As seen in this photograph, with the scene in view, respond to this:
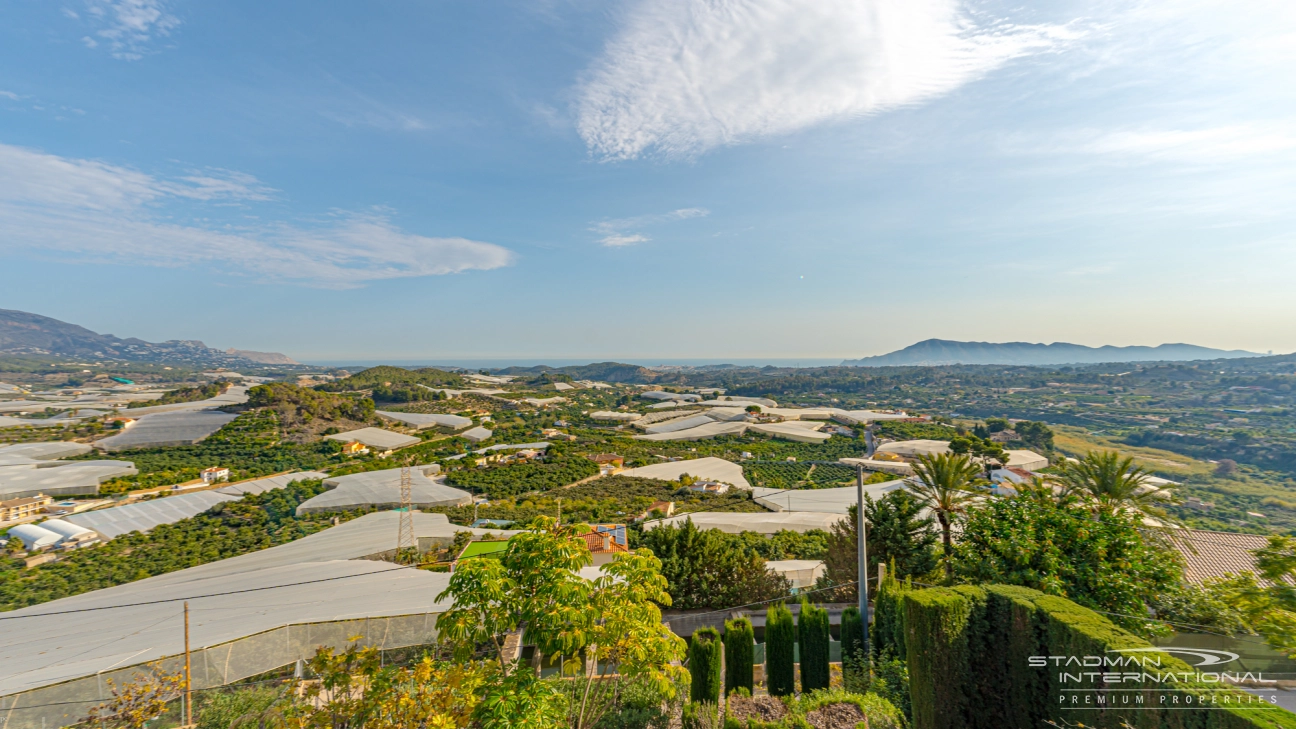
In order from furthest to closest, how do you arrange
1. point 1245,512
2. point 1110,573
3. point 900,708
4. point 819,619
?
point 1245,512 → point 819,619 → point 1110,573 → point 900,708

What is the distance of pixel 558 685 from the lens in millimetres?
7355

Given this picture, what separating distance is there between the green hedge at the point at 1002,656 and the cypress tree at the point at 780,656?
9.88 feet

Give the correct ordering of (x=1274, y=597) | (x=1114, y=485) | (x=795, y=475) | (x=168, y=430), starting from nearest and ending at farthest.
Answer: (x=1274, y=597) < (x=1114, y=485) < (x=795, y=475) < (x=168, y=430)

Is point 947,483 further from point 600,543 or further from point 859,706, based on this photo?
point 600,543

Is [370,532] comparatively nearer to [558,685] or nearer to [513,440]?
[558,685]

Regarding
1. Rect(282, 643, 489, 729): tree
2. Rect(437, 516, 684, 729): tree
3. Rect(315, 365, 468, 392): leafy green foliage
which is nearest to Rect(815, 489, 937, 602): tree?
Rect(437, 516, 684, 729): tree

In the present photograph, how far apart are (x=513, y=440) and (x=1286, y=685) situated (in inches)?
2210

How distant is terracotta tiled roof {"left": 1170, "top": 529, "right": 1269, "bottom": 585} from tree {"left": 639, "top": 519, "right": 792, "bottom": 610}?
10420 millimetres

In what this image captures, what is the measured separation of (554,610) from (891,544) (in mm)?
12281

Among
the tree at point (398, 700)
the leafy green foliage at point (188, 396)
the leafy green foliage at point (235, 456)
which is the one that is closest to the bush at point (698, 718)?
the tree at point (398, 700)

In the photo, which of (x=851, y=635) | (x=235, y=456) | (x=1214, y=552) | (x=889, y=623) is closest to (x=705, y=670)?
(x=851, y=635)

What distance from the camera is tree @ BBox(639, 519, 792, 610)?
12891 millimetres

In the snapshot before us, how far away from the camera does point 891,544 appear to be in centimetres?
1327

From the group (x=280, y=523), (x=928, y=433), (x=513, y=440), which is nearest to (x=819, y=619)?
(x=280, y=523)
